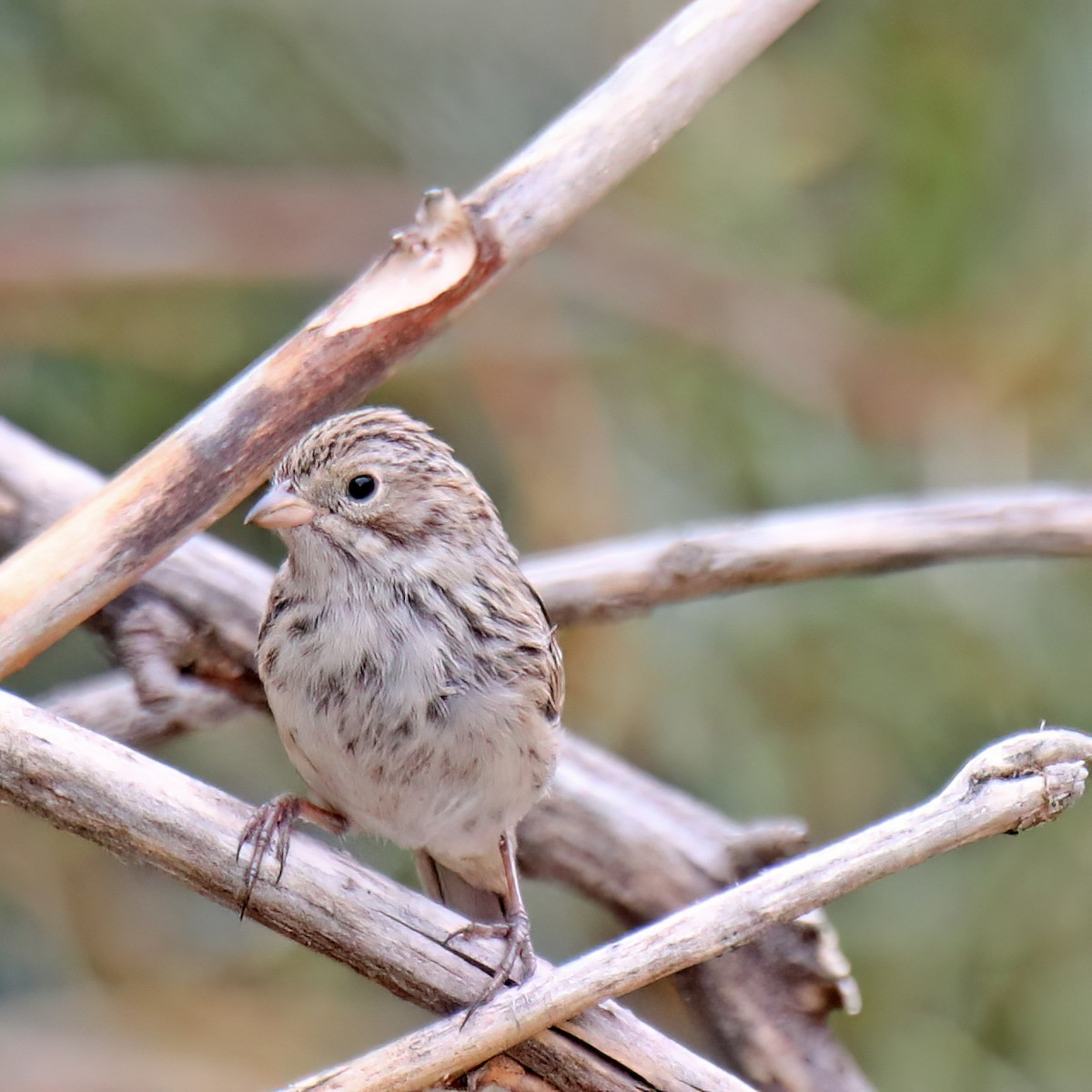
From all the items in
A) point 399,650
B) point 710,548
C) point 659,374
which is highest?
point 659,374

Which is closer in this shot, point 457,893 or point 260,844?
point 260,844

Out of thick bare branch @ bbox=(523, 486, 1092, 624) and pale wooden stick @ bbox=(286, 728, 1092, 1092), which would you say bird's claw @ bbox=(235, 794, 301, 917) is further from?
thick bare branch @ bbox=(523, 486, 1092, 624)

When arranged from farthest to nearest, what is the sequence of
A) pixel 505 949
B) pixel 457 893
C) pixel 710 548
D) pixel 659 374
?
pixel 659 374
pixel 710 548
pixel 457 893
pixel 505 949

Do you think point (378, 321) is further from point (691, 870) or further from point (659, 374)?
point (659, 374)

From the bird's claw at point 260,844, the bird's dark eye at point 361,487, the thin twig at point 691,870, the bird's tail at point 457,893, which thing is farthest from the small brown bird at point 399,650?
the thin twig at point 691,870

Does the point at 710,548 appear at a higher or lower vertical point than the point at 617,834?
higher

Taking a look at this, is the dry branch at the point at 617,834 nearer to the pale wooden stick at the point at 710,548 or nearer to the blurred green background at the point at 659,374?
the pale wooden stick at the point at 710,548

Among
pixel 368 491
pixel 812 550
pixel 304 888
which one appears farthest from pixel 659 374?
pixel 304 888

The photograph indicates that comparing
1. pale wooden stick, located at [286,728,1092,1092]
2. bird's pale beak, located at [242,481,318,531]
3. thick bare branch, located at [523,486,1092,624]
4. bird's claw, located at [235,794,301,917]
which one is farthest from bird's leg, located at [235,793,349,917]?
thick bare branch, located at [523,486,1092,624]
